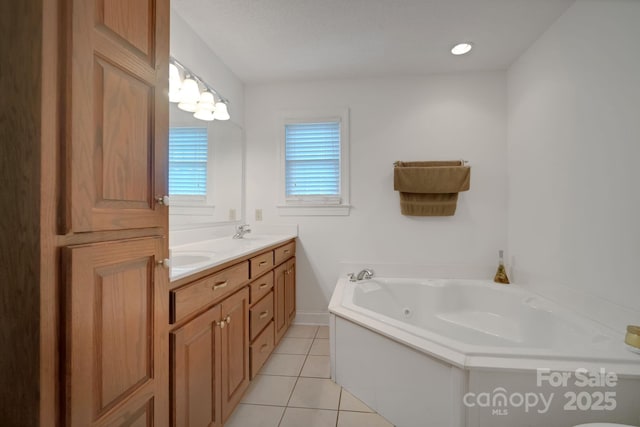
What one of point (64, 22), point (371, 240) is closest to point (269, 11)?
point (64, 22)

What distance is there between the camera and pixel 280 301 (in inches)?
88.3

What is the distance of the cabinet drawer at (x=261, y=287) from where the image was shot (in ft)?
Answer: 5.62

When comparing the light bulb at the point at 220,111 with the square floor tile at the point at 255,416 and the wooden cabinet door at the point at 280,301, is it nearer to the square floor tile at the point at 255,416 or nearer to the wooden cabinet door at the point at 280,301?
the wooden cabinet door at the point at 280,301

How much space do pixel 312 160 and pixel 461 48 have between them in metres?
1.49

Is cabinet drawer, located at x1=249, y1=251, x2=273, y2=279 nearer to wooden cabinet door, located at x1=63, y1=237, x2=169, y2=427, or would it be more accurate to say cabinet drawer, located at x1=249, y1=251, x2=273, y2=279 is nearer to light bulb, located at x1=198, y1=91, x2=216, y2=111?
wooden cabinet door, located at x1=63, y1=237, x2=169, y2=427

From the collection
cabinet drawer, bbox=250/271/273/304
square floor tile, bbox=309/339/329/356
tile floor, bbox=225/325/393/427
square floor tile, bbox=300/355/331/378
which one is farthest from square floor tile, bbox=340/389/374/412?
cabinet drawer, bbox=250/271/273/304

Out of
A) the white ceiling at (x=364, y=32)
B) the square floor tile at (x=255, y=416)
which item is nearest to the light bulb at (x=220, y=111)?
the white ceiling at (x=364, y=32)

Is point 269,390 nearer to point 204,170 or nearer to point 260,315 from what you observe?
point 260,315

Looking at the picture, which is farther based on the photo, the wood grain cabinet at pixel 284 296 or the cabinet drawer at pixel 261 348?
the wood grain cabinet at pixel 284 296

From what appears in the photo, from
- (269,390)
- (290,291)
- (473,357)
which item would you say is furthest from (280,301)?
(473,357)

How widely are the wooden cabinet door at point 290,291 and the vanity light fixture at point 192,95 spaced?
1.34 m

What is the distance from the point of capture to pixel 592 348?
1271 mm

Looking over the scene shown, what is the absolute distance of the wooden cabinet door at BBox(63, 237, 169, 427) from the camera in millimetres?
624

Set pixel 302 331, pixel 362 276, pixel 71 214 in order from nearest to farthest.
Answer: pixel 71 214 → pixel 362 276 → pixel 302 331
